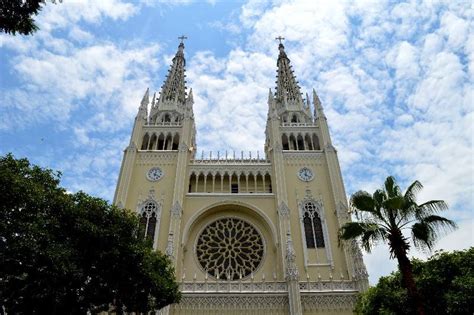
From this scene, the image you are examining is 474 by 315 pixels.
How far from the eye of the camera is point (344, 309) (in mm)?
21250

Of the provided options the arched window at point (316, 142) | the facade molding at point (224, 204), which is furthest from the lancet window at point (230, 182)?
the arched window at point (316, 142)

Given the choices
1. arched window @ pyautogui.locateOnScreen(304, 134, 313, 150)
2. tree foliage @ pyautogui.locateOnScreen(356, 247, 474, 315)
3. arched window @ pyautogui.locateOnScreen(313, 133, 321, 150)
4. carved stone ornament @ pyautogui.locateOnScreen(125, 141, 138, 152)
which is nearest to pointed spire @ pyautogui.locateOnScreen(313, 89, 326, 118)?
arched window @ pyautogui.locateOnScreen(313, 133, 321, 150)

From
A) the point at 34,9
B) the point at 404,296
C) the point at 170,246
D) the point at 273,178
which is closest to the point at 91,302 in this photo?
the point at 170,246

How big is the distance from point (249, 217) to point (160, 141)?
11042 millimetres

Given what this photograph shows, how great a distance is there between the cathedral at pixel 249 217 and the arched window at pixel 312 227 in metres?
0.08

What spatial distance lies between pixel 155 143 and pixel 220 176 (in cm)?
676

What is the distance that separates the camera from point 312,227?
1008 inches

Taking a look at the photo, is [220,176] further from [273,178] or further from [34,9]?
[34,9]

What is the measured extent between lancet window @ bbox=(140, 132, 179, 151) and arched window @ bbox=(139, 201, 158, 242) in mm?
6065

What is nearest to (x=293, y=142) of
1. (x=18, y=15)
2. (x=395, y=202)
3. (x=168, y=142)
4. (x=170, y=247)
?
(x=168, y=142)

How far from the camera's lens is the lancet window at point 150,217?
2540 centimetres

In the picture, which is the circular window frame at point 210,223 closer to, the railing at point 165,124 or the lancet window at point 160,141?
the lancet window at point 160,141

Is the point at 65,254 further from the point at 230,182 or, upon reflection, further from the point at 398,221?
the point at 230,182

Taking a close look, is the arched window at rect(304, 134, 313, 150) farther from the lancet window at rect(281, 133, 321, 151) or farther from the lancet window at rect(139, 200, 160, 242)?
the lancet window at rect(139, 200, 160, 242)
